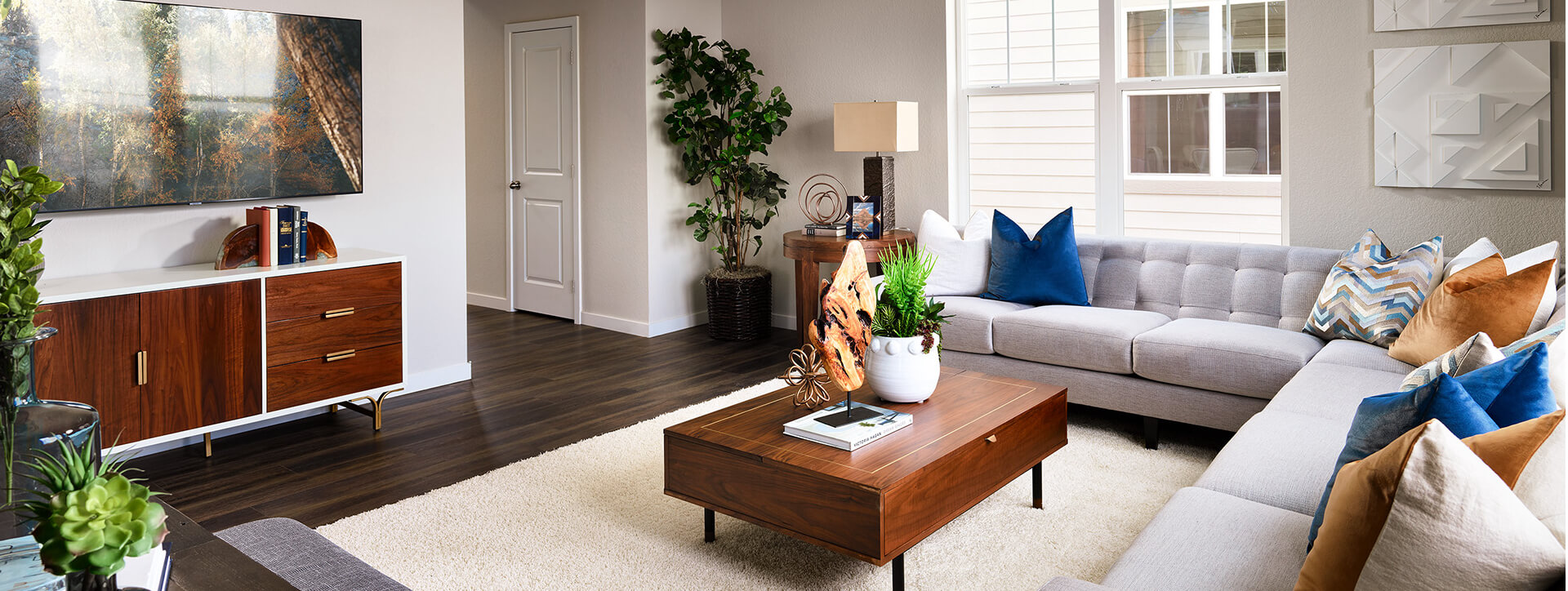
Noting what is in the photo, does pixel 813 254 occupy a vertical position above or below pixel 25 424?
above

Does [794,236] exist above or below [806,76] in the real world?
below

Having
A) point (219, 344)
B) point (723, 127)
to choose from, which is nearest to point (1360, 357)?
point (723, 127)

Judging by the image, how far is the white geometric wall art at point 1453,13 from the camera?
3.82 metres

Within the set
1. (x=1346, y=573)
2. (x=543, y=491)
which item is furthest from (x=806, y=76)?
(x=1346, y=573)

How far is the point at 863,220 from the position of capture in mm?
5379

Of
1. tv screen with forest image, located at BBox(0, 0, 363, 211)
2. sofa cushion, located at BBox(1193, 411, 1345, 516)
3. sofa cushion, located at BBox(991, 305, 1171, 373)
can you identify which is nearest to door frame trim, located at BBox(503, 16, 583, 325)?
tv screen with forest image, located at BBox(0, 0, 363, 211)

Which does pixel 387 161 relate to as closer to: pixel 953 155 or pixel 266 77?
pixel 266 77

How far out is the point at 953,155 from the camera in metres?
5.48

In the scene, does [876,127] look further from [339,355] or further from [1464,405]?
[1464,405]

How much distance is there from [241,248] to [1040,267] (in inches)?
125

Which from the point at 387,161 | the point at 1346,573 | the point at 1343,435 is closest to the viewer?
the point at 1346,573

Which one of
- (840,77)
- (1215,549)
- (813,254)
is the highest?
(840,77)

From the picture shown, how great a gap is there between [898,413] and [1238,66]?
2842 millimetres

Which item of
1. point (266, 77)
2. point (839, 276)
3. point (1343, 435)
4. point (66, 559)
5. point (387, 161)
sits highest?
point (266, 77)
